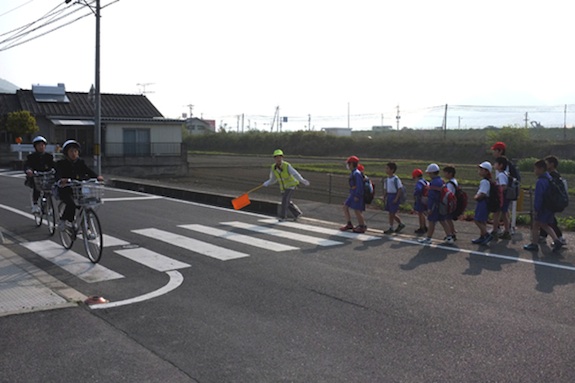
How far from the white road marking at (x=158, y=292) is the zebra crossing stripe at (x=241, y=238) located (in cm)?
221

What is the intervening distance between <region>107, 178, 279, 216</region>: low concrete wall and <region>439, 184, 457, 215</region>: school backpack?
5.03m

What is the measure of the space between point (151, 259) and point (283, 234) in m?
3.15

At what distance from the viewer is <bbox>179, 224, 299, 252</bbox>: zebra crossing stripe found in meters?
9.59

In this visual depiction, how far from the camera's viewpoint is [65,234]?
364 inches

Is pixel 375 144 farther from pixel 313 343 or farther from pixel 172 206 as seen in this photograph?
pixel 313 343

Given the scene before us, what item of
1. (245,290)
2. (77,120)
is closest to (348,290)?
(245,290)

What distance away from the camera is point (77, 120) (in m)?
40.4

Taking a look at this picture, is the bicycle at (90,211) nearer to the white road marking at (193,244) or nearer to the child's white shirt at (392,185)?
the white road marking at (193,244)

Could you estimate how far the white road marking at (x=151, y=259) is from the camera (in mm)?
8109

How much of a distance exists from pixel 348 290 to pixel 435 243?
157 inches

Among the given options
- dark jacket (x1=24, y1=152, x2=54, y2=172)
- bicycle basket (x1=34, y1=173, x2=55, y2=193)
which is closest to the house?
dark jacket (x1=24, y1=152, x2=54, y2=172)

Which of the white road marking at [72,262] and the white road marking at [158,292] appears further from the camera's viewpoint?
the white road marking at [72,262]

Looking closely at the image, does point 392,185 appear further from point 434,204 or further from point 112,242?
point 112,242

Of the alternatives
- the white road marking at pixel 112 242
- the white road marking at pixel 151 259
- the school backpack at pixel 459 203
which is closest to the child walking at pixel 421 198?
the school backpack at pixel 459 203
